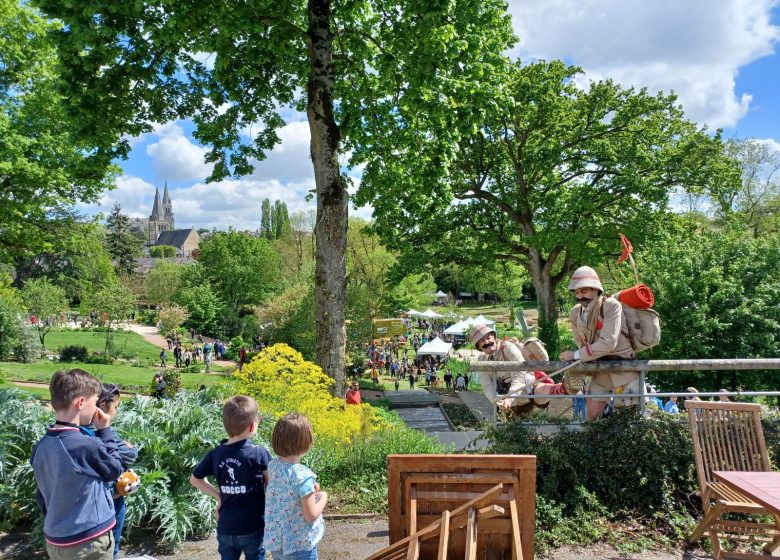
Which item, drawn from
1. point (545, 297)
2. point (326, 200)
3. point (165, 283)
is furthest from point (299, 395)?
point (165, 283)

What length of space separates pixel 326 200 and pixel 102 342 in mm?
42269

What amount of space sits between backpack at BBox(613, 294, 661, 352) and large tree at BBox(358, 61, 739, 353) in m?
16.2

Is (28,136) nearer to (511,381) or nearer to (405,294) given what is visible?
(511,381)

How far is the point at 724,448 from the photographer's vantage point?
4801 millimetres

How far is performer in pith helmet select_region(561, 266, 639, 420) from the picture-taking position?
5.43m

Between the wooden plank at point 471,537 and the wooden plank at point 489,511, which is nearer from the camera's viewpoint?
the wooden plank at point 471,537

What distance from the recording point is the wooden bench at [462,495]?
3.49m

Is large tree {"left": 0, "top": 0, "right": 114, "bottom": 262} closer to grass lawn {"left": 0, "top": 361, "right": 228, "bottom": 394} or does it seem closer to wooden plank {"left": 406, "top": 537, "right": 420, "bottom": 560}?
grass lawn {"left": 0, "top": 361, "right": 228, "bottom": 394}

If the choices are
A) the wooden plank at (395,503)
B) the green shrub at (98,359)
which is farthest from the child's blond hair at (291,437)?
the green shrub at (98,359)

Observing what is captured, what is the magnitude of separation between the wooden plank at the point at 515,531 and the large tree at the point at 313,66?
229 inches

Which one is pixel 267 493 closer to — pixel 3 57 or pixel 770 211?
pixel 3 57

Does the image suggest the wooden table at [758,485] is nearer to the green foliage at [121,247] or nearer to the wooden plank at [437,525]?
the wooden plank at [437,525]

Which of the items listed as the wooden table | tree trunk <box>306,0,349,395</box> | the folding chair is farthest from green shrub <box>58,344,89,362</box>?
the wooden table

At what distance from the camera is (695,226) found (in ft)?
80.4
